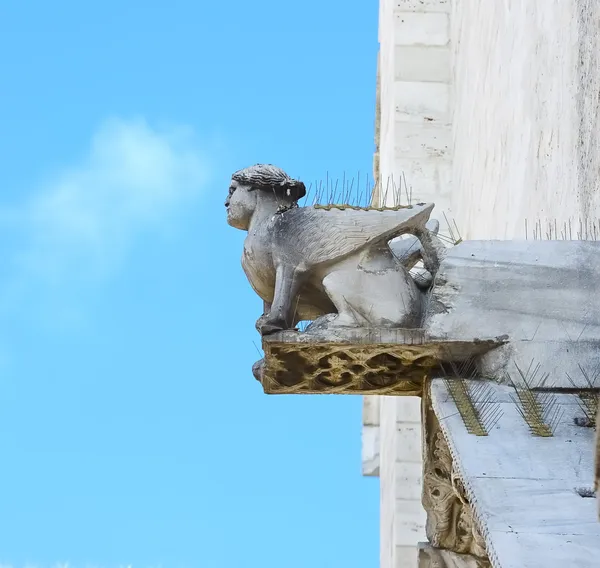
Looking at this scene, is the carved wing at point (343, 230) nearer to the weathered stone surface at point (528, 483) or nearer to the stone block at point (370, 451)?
the weathered stone surface at point (528, 483)

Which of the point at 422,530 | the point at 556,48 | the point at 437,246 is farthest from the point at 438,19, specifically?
the point at 437,246

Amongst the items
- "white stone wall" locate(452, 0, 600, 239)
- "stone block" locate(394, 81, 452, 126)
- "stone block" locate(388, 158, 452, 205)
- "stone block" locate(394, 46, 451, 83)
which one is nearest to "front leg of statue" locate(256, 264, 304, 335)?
Result: "white stone wall" locate(452, 0, 600, 239)

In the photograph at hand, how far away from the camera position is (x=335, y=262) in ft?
22.4

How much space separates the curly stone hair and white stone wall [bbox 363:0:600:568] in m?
1.30

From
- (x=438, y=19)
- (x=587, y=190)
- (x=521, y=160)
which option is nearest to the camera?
(x=587, y=190)

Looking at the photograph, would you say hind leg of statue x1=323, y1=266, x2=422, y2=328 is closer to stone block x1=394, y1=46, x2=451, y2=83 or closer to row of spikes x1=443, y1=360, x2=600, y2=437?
row of spikes x1=443, y1=360, x2=600, y2=437

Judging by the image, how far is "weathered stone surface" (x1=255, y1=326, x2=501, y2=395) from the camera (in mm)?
6633

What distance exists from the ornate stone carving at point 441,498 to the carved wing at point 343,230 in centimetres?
72

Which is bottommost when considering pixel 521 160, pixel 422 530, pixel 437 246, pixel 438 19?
pixel 422 530

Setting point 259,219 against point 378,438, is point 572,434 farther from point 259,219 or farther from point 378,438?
point 378,438

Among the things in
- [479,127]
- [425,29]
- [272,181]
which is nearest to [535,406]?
[272,181]

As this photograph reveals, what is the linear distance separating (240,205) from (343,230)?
60 cm

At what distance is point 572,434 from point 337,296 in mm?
1308

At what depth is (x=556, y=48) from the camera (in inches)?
338
